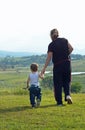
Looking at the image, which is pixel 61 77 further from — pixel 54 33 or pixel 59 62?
pixel 54 33

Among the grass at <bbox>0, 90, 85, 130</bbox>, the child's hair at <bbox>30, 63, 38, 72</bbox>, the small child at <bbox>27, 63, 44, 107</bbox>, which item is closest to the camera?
the grass at <bbox>0, 90, 85, 130</bbox>

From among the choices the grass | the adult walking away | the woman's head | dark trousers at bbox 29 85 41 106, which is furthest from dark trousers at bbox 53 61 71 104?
the woman's head

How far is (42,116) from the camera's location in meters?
12.4

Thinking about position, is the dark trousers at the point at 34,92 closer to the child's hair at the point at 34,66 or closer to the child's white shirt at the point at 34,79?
the child's white shirt at the point at 34,79

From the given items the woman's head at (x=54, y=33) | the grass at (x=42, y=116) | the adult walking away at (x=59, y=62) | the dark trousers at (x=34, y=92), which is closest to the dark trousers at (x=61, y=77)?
the adult walking away at (x=59, y=62)

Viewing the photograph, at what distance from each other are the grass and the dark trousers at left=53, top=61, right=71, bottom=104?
414 millimetres

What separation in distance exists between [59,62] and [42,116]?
2888 millimetres

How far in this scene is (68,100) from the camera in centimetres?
1473

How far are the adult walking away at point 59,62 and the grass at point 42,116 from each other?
0.49 meters

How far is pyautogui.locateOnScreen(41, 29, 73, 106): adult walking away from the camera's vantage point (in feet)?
48.3

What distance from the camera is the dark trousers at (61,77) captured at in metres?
14.7

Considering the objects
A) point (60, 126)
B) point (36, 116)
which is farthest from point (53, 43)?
point (60, 126)

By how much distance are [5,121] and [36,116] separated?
0.96 m

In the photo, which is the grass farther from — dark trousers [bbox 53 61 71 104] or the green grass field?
dark trousers [bbox 53 61 71 104]
